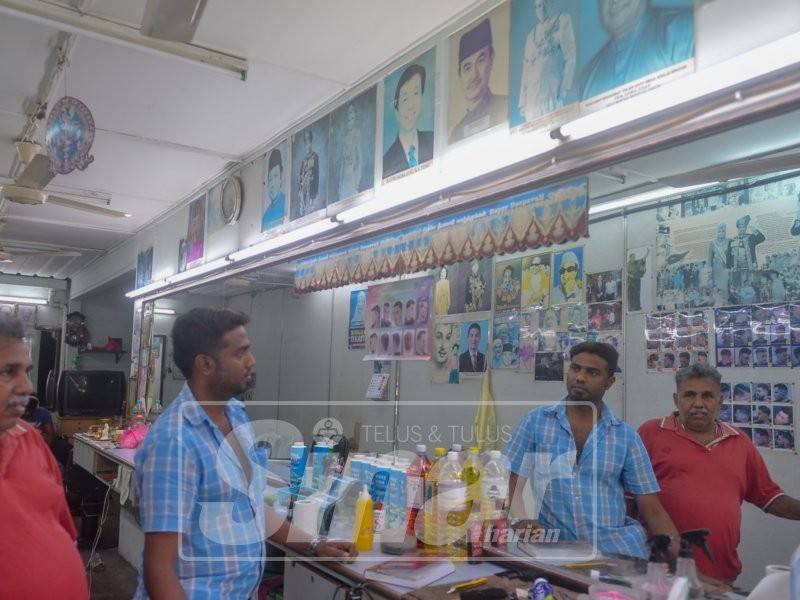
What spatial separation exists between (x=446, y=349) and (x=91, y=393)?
208 inches

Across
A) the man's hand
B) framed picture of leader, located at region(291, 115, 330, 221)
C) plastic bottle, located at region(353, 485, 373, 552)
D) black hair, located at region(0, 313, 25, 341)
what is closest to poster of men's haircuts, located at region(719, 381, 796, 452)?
plastic bottle, located at region(353, 485, 373, 552)

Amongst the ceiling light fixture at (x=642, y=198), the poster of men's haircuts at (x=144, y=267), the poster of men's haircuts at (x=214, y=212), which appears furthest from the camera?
the poster of men's haircuts at (x=144, y=267)

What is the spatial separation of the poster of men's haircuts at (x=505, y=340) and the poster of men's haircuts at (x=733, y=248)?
0.75 metres

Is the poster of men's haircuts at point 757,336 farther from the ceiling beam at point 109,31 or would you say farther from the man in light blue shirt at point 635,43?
the ceiling beam at point 109,31

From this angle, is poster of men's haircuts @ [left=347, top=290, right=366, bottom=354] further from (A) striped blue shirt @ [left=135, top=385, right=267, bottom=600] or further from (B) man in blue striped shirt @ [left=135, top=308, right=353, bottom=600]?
(A) striped blue shirt @ [left=135, top=385, right=267, bottom=600]

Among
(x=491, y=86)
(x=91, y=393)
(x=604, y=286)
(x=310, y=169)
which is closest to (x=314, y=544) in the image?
(x=604, y=286)

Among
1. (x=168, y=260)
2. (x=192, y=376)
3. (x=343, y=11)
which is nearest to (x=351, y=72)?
(x=343, y=11)

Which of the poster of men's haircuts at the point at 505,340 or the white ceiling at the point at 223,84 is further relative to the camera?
the poster of men's haircuts at the point at 505,340

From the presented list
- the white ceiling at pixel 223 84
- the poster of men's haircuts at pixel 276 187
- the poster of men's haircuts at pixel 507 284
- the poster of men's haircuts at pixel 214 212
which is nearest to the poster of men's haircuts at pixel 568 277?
the poster of men's haircuts at pixel 507 284

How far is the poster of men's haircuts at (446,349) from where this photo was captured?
344cm

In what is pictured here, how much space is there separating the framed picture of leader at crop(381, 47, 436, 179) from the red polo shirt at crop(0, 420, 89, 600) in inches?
71.6

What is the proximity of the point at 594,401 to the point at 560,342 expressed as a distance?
70 cm

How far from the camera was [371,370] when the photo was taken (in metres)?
3.87

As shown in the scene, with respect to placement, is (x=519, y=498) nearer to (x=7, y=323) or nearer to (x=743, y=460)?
(x=743, y=460)
